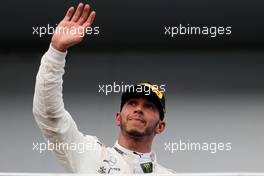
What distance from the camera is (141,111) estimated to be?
2.21 m

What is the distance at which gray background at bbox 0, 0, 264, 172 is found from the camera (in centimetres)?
309

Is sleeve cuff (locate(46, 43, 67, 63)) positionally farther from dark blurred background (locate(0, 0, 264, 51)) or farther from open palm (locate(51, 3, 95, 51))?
dark blurred background (locate(0, 0, 264, 51))

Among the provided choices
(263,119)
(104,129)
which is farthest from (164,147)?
(263,119)

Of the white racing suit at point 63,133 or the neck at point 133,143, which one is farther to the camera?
the neck at point 133,143

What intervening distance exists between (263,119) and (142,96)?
1147mm

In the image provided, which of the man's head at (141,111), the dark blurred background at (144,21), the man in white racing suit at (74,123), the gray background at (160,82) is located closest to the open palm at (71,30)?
the man in white racing suit at (74,123)

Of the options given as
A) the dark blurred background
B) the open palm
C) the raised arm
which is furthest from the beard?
the dark blurred background

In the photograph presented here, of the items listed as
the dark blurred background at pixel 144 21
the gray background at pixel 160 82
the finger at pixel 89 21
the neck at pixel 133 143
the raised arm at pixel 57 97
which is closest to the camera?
the raised arm at pixel 57 97

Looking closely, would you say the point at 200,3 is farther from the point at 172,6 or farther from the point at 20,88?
the point at 20,88

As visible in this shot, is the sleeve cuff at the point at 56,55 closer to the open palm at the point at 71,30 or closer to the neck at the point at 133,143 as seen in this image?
the open palm at the point at 71,30

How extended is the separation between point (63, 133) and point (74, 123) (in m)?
0.07

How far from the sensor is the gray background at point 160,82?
3090mm

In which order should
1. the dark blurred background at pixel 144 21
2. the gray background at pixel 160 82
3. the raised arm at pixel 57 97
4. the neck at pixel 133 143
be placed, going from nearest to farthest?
the raised arm at pixel 57 97, the neck at pixel 133 143, the dark blurred background at pixel 144 21, the gray background at pixel 160 82

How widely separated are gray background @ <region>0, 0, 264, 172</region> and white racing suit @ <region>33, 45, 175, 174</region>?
3.33ft
